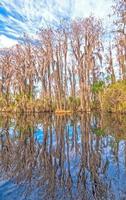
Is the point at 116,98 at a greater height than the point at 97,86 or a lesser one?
→ lesser

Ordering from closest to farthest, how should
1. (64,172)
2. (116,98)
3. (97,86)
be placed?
1. (64,172)
2. (116,98)
3. (97,86)

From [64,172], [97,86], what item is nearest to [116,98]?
[97,86]

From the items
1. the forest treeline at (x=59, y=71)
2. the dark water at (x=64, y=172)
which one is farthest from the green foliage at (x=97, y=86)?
the dark water at (x=64, y=172)

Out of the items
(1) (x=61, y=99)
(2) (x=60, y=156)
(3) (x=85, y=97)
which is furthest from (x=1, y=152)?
(1) (x=61, y=99)

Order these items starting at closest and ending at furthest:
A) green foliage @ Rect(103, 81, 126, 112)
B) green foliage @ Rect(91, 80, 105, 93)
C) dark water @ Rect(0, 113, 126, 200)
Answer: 1. dark water @ Rect(0, 113, 126, 200)
2. green foliage @ Rect(103, 81, 126, 112)
3. green foliage @ Rect(91, 80, 105, 93)

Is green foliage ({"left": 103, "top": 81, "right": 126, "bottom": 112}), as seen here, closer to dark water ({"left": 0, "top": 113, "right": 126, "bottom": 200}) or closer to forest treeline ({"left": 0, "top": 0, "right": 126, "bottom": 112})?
forest treeline ({"left": 0, "top": 0, "right": 126, "bottom": 112})

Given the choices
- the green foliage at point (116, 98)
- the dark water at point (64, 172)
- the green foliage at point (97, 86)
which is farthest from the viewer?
the green foliage at point (97, 86)

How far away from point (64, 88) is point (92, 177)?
1961 inches

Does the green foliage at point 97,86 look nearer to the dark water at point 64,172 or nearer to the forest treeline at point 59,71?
the forest treeline at point 59,71

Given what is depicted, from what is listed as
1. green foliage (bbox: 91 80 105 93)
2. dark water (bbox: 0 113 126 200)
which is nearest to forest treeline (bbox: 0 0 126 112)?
green foliage (bbox: 91 80 105 93)

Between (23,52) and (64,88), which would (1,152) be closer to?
(64,88)

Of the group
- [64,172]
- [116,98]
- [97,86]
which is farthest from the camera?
[97,86]

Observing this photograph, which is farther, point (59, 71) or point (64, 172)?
point (59, 71)

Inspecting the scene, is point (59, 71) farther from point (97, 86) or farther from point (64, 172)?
point (64, 172)
